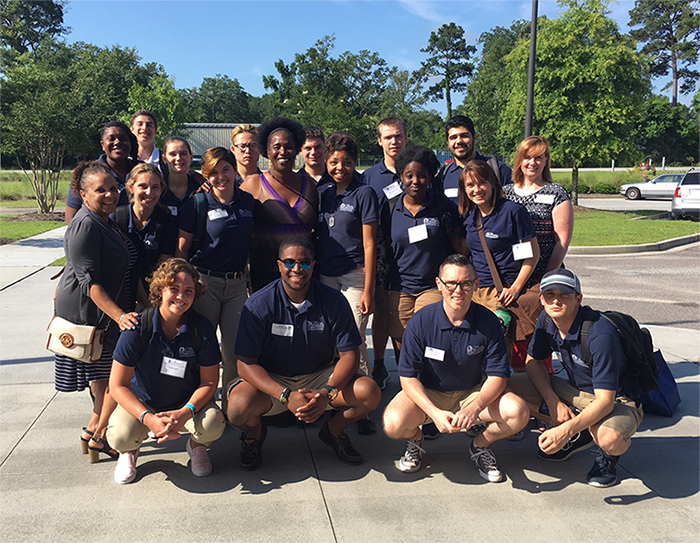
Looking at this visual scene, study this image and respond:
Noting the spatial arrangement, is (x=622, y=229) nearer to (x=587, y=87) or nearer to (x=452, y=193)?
(x=587, y=87)

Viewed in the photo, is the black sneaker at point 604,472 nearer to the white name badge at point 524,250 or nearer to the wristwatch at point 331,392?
the white name badge at point 524,250

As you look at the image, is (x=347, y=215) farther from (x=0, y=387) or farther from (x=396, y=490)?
(x=0, y=387)

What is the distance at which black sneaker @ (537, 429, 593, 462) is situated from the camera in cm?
395

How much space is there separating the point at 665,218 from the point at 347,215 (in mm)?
19898

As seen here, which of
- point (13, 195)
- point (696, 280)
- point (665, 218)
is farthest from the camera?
point (13, 195)

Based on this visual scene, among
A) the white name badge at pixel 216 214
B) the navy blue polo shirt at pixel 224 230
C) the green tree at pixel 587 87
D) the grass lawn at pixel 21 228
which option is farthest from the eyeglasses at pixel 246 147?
the green tree at pixel 587 87

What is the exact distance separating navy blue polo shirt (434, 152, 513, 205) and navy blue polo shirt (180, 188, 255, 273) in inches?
60.4

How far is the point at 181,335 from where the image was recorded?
3.72 m

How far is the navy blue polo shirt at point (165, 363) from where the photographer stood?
3635 mm

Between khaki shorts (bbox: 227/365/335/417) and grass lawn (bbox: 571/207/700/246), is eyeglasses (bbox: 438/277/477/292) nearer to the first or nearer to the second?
khaki shorts (bbox: 227/365/335/417)

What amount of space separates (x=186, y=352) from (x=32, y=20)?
3131 inches

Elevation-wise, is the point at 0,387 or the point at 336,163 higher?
the point at 336,163

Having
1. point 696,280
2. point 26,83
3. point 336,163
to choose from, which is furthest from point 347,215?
point 26,83

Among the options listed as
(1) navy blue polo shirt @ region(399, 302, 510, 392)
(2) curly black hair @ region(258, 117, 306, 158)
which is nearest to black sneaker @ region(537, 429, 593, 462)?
(1) navy blue polo shirt @ region(399, 302, 510, 392)
